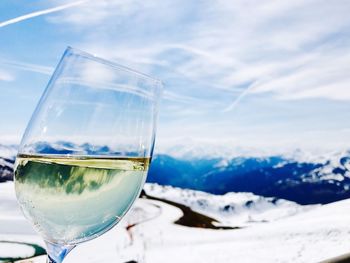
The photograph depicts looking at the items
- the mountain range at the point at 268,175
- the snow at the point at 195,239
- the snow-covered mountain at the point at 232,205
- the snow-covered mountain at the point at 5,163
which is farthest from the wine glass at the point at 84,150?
the mountain range at the point at 268,175

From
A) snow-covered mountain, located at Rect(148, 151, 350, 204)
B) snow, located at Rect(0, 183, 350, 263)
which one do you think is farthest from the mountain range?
snow, located at Rect(0, 183, 350, 263)

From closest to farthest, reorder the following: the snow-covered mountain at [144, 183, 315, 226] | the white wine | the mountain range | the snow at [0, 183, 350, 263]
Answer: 1. the white wine
2. the snow at [0, 183, 350, 263]
3. the snow-covered mountain at [144, 183, 315, 226]
4. the mountain range

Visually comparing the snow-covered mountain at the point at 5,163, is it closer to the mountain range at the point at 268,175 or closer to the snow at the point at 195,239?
the snow at the point at 195,239

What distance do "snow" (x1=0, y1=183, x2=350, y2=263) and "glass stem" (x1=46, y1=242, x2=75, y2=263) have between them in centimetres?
19

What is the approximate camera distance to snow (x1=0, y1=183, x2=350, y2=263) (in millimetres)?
538

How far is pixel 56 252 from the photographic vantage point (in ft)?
0.84

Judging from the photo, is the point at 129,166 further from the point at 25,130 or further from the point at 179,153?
the point at 179,153

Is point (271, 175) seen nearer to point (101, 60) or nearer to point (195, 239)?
point (195, 239)

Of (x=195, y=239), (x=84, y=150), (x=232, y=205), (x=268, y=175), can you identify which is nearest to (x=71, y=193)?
(x=84, y=150)

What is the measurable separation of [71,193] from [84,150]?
31 mm

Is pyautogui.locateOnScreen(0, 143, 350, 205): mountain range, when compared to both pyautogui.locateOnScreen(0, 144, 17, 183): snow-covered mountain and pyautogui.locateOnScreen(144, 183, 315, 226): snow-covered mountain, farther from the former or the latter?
pyautogui.locateOnScreen(0, 144, 17, 183): snow-covered mountain

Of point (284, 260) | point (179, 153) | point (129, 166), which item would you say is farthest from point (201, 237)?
point (179, 153)

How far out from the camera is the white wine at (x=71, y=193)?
24 centimetres

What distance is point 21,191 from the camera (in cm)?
25
